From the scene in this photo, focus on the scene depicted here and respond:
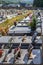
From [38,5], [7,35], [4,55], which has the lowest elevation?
[38,5]

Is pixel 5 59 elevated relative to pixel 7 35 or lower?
elevated

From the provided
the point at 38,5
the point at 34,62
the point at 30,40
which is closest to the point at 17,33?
the point at 30,40

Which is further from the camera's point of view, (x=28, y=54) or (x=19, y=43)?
(x=19, y=43)

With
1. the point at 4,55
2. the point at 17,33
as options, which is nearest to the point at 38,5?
the point at 17,33

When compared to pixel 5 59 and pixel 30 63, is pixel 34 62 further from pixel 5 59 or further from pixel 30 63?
pixel 5 59

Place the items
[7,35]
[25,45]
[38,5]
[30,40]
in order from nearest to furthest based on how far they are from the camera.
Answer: [25,45]
[30,40]
[7,35]
[38,5]

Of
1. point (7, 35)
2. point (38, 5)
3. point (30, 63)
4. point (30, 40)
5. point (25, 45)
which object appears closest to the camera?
point (30, 63)

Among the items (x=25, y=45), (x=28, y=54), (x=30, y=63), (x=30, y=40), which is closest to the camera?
(x=30, y=63)

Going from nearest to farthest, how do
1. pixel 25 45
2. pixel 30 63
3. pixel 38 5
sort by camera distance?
pixel 30 63
pixel 25 45
pixel 38 5

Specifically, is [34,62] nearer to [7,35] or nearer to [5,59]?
[5,59]

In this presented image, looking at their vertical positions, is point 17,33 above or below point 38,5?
above
